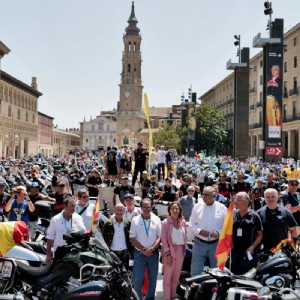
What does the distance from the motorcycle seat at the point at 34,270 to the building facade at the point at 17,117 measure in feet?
193

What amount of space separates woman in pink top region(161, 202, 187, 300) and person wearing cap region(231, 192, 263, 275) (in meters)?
0.72

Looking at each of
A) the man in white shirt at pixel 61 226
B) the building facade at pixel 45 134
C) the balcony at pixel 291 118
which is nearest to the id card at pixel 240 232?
the man in white shirt at pixel 61 226

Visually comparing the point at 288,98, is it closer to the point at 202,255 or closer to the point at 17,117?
the point at 17,117

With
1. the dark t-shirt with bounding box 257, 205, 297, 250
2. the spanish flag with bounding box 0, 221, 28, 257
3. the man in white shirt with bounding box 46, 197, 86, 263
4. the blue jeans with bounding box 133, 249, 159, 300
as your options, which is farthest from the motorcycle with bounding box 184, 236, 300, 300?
the spanish flag with bounding box 0, 221, 28, 257

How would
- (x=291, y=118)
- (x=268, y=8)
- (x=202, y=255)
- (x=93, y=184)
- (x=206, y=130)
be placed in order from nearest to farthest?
(x=202, y=255) < (x=93, y=184) < (x=268, y=8) < (x=291, y=118) < (x=206, y=130)

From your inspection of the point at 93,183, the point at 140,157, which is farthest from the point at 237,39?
the point at 93,183

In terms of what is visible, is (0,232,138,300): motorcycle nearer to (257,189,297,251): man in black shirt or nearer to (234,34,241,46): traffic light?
(257,189,297,251): man in black shirt

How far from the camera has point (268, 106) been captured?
29.6 m

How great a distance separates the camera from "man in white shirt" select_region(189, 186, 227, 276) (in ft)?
23.9

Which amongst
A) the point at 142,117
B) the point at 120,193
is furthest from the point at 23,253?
the point at 142,117

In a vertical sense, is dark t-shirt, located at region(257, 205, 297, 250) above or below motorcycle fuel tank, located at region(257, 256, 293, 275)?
above

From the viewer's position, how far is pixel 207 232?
726 centimetres

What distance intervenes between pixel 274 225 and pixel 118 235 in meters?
2.25

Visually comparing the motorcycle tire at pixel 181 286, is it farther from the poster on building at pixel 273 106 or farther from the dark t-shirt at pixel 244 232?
the poster on building at pixel 273 106
